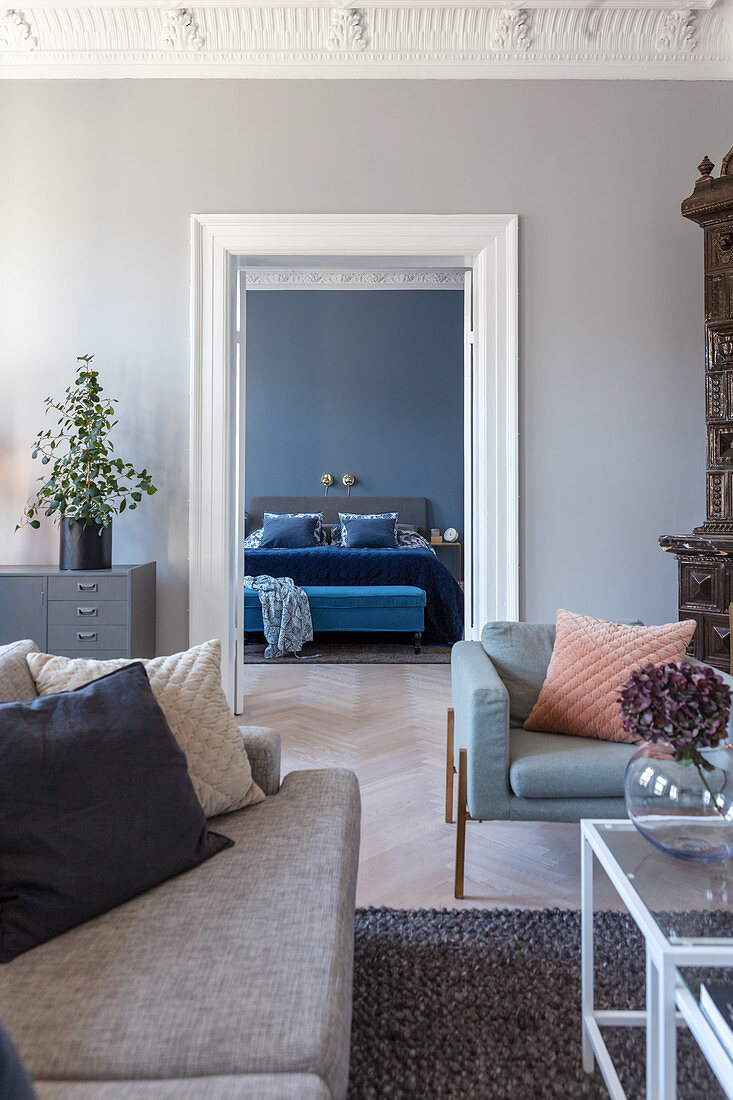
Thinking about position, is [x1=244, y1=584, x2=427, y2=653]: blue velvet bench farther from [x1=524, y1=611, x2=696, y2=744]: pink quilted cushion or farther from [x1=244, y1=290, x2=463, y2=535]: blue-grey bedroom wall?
[x1=524, y1=611, x2=696, y2=744]: pink quilted cushion

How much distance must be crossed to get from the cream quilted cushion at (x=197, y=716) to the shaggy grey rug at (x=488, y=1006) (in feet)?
1.79

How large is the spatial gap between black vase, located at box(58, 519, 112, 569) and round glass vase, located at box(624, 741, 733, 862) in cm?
281

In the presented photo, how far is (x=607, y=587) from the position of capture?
3.85 meters

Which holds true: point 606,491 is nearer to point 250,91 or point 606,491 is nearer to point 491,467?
point 491,467

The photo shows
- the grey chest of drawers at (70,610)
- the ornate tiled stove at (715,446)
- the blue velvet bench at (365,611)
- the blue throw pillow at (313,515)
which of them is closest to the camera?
the ornate tiled stove at (715,446)

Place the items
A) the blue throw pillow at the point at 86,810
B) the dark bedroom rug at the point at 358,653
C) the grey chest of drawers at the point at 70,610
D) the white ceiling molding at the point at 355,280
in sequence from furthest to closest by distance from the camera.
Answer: the white ceiling molding at the point at 355,280
the dark bedroom rug at the point at 358,653
the grey chest of drawers at the point at 70,610
the blue throw pillow at the point at 86,810

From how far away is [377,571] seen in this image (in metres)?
6.17

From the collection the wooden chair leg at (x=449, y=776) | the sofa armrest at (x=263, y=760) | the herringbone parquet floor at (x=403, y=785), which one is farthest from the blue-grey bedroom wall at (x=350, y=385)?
the sofa armrest at (x=263, y=760)

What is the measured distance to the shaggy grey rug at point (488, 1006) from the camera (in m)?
1.39

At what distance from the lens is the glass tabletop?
1.12m

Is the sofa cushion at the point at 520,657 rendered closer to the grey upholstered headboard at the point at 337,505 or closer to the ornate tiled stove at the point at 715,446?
the ornate tiled stove at the point at 715,446

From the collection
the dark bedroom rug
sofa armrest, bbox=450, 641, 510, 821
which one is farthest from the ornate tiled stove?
the dark bedroom rug

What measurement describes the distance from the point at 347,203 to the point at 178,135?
96 centimetres

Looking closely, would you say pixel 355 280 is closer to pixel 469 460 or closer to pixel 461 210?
pixel 461 210
